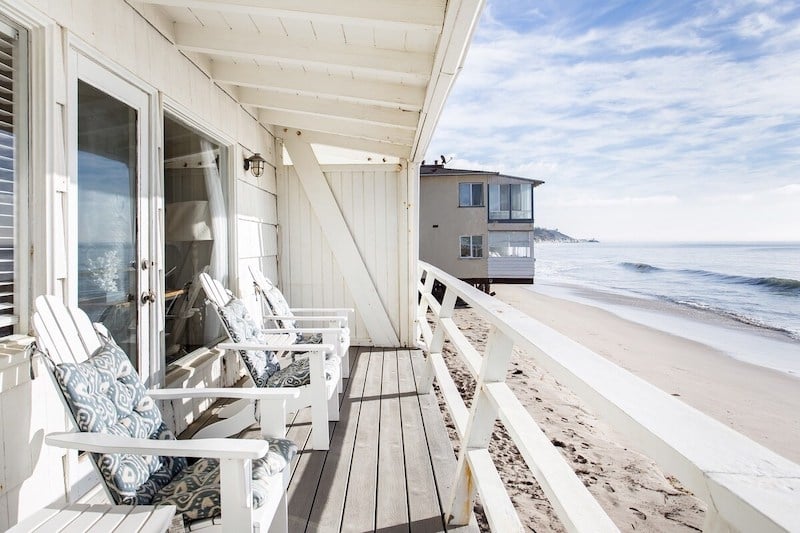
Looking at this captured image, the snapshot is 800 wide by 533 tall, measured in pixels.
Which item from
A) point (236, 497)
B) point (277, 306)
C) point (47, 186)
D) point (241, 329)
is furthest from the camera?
point (277, 306)

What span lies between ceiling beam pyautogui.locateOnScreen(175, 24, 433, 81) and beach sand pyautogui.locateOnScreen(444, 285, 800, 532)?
8.38ft

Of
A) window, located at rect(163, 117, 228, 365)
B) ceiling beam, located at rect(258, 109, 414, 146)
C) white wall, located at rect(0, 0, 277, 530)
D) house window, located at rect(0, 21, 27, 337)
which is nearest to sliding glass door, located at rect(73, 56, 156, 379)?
A: white wall, located at rect(0, 0, 277, 530)

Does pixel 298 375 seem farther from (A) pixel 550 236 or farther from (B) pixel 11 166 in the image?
(A) pixel 550 236

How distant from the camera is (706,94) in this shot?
35.1m

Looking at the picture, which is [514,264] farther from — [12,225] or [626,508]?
[12,225]

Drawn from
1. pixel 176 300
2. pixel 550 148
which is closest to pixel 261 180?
pixel 176 300

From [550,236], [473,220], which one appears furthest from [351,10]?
[550,236]

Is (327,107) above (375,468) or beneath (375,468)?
above

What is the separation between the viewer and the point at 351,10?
212 cm

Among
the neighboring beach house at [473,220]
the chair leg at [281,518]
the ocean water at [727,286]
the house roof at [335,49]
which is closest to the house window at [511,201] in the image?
the neighboring beach house at [473,220]

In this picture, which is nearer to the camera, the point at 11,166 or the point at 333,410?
the point at 11,166

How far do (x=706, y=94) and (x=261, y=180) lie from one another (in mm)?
42295

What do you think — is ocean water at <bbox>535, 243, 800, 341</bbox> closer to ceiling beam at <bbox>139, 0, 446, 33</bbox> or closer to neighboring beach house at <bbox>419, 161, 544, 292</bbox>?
neighboring beach house at <bbox>419, 161, 544, 292</bbox>

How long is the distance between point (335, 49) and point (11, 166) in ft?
6.02
